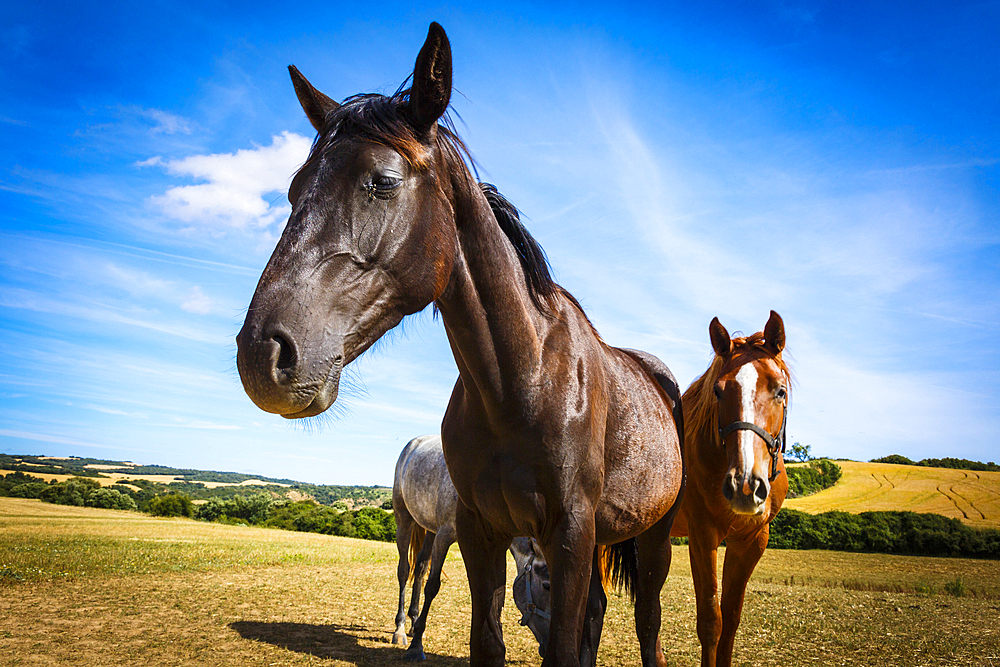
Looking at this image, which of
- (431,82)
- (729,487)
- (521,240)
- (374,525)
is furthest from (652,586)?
(374,525)

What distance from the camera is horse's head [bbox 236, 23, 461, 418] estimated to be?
129 cm

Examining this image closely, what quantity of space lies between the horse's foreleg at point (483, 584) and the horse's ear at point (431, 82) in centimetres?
156

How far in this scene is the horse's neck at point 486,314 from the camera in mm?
1907

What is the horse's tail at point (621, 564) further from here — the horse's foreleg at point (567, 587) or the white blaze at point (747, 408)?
the horse's foreleg at point (567, 587)

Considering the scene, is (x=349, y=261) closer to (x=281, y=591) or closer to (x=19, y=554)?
(x=281, y=591)

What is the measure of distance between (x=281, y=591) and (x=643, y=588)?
32.1ft

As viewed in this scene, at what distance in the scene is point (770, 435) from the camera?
3.79 meters

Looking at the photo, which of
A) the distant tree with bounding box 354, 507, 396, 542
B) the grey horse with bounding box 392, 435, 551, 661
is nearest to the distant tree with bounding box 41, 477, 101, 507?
the distant tree with bounding box 354, 507, 396, 542

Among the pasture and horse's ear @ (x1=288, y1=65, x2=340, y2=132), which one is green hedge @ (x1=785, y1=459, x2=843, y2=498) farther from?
horse's ear @ (x1=288, y1=65, x2=340, y2=132)

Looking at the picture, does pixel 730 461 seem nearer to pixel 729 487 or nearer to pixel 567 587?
pixel 729 487

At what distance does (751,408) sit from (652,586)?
1.48 metres

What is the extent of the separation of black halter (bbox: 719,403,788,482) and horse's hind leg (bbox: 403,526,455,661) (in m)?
4.68

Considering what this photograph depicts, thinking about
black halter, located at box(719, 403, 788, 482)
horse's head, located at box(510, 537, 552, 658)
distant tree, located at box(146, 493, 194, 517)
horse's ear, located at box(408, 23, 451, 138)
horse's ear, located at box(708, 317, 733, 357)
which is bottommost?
distant tree, located at box(146, 493, 194, 517)

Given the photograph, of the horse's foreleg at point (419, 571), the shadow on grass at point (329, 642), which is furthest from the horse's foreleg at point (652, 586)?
the horse's foreleg at point (419, 571)
